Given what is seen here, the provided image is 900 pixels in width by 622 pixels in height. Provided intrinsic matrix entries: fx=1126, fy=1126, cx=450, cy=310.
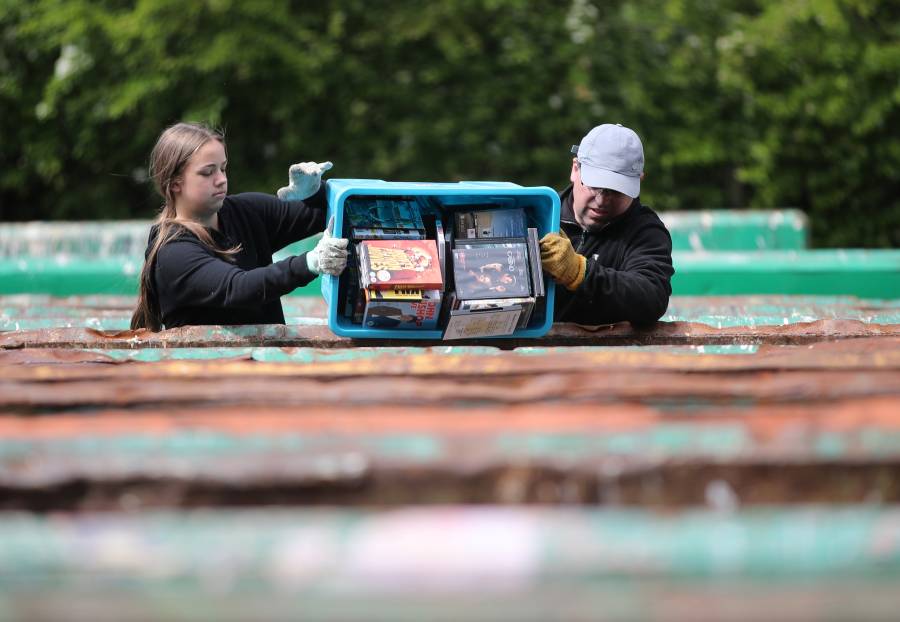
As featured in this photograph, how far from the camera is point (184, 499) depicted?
5.80 ft

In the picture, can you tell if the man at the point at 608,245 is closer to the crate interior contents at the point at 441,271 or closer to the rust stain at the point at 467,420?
the crate interior contents at the point at 441,271

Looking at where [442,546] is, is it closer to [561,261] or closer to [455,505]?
[455,505]

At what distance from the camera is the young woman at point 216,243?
3.33 m

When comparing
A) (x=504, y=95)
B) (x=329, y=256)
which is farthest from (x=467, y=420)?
(x=504, y=95)

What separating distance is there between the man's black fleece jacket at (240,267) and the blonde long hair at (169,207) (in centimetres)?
3

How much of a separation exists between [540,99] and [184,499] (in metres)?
7.63

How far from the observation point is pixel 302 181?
3.82 metres

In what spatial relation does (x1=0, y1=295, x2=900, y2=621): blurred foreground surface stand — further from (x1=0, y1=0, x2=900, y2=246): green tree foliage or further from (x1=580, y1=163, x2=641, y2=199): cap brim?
(x1=0, y1=0, x2=900, y2=246): green tree foliage

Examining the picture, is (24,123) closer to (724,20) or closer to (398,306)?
(724,20)

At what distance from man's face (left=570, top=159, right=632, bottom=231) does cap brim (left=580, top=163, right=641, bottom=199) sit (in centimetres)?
4

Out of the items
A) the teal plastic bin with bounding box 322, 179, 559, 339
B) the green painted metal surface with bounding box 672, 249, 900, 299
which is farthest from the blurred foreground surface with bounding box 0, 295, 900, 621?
the green painted metal surface with bounding box 672, 249, 900, 299

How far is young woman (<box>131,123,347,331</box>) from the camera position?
3.33 m

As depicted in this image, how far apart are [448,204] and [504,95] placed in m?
5.58

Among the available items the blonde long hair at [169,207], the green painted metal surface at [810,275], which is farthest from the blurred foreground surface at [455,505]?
the green painted metal surface at [810,275]
